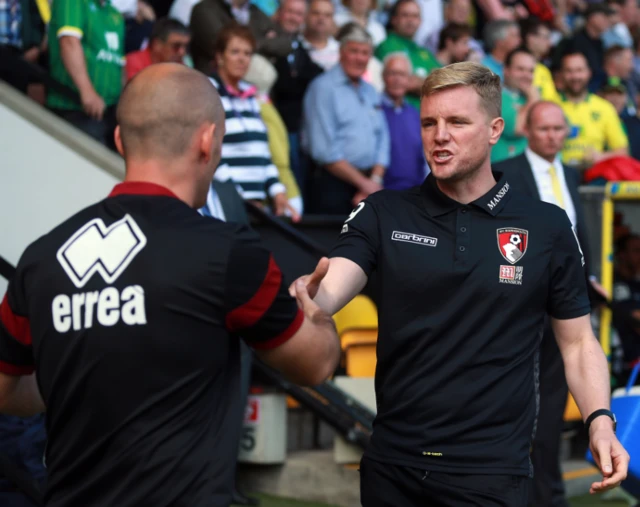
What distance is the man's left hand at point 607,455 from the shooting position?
3.24m

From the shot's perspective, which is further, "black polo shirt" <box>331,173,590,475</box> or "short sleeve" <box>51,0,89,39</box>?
"short sleeve" <box>51,0,89,39</box>

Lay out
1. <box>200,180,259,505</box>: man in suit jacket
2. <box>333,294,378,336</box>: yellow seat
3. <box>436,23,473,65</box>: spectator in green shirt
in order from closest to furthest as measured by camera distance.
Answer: <box>200,180,259,505</box>: man in suit jacket
<box>333,294,378,336</box>: yellow seat
<box>436,23,473,65</box>: spectator in green shirt

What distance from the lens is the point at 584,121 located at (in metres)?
9.65

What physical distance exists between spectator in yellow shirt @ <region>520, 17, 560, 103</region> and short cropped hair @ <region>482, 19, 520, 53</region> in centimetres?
46

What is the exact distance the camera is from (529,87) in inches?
370

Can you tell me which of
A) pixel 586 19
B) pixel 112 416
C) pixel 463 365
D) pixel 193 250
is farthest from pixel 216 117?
pixel 586 19

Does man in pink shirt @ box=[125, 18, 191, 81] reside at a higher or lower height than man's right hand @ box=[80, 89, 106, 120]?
higher

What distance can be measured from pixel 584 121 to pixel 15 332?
25.6 ft

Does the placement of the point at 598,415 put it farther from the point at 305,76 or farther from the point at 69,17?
the point at 305,76

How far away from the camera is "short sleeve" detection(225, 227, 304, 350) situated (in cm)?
246

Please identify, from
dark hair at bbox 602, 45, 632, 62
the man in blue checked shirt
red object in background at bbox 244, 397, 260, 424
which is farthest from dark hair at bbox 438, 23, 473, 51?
red object in background at bbox 244, 397, 260, 424

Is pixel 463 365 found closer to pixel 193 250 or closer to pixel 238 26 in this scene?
pixel 193 250

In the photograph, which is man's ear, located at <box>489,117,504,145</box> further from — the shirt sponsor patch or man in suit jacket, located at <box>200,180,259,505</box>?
man in suit jacket, located at <box>200,180,259,505</box>

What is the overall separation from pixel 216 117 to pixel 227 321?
0.49 metres
